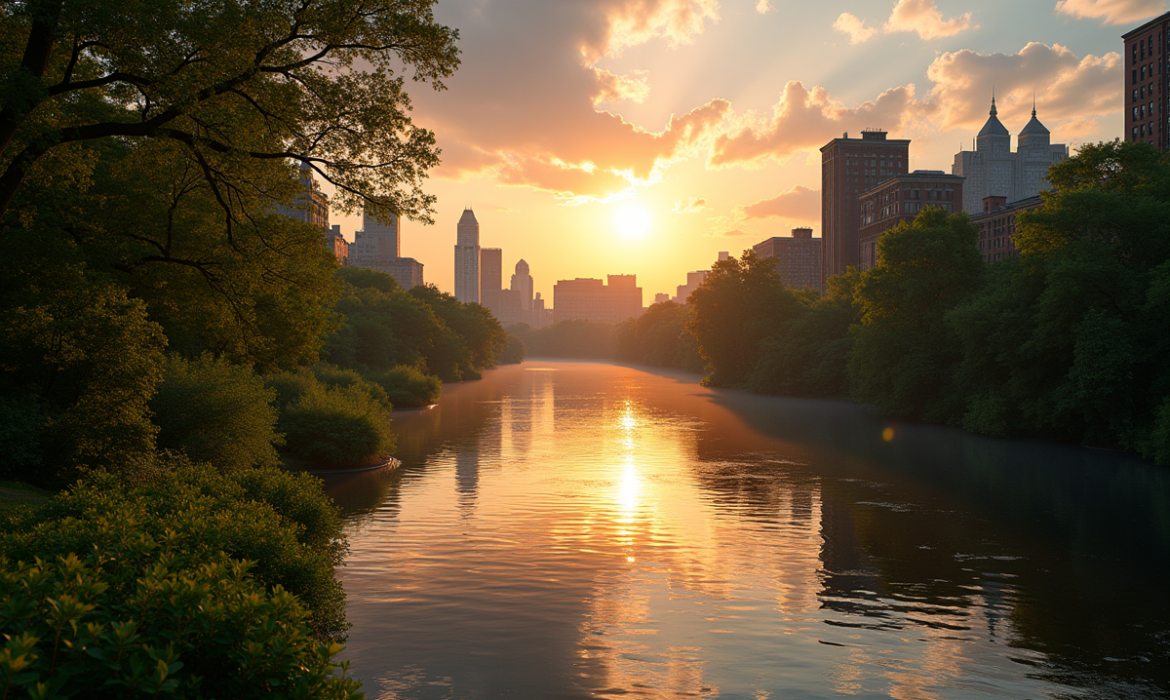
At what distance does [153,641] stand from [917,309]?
55.9 meters

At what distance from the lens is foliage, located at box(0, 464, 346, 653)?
308 inches

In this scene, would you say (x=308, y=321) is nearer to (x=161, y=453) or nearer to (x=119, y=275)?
(x=119, y=275)

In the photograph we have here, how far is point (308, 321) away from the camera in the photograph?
27859 mm

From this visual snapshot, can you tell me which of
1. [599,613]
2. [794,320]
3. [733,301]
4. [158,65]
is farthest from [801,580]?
[733,301]

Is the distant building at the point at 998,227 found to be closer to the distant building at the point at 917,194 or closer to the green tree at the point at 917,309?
the distant building at the point at 917,194

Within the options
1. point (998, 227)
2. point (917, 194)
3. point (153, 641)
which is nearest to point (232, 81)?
point (153, 641)

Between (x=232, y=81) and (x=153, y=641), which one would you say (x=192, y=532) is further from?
(x=232, y=81)

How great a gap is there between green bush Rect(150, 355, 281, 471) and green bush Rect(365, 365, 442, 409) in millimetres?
36885

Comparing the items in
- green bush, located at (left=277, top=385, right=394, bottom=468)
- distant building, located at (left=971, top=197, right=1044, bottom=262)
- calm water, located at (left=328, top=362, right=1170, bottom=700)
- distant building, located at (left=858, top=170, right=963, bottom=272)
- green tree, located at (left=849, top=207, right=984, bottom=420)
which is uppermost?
distant building, located at (left=858, top=170, right=963, bottom=272)

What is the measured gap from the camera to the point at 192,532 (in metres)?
9.27

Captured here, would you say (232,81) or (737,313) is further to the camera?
(737,313)

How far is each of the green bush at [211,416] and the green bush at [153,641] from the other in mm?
15678

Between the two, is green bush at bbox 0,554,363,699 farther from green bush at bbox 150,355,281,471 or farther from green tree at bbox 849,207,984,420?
green tree at bbox 849,207,984,420

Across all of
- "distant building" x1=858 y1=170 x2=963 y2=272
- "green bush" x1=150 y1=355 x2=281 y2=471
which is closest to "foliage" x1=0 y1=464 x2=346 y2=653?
"green bush" x1=150 y1=355 x2=281 y2=471
